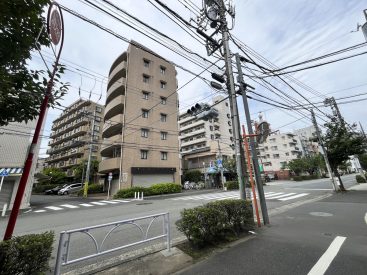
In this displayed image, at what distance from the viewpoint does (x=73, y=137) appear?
44.4 metres

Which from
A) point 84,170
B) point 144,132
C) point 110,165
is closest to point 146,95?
point 144,132

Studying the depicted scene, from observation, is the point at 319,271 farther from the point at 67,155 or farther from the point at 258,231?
A: the point at 67,155

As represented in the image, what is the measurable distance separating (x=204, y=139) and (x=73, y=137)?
30596mm

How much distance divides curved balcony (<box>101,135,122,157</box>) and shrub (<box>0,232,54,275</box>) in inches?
796

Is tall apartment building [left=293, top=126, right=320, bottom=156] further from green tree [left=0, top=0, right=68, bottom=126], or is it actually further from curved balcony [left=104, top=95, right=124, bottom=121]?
green tree [left=0, top=0, right=68, bottom=126]

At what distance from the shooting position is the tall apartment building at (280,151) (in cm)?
6162

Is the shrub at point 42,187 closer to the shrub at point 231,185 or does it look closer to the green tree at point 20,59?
the shrub at point 231,185

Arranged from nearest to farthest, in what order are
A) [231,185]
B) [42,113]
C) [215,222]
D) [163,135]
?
[42,113] → [215,222] → [163,135] → [231,185]

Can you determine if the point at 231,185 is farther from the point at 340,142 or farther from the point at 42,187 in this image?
the point at 42,187

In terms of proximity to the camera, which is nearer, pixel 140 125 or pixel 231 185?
pixel 140 125

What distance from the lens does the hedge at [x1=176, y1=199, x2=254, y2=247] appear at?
455cm

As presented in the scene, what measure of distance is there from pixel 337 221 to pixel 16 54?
970cm

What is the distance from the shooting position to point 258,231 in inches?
235

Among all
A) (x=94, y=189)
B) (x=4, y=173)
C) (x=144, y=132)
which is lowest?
(x=94, y=189)
